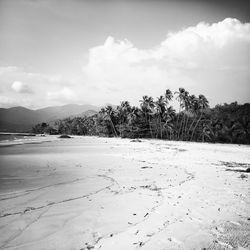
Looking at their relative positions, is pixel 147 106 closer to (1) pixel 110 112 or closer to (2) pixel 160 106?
(2) pixel 160 106

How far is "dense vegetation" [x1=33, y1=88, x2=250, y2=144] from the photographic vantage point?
4769cm

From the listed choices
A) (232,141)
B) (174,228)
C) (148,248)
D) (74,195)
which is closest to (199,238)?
(174,228)

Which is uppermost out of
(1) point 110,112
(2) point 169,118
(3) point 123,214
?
(1) point 110,112

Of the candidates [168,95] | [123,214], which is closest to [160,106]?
[168,95]

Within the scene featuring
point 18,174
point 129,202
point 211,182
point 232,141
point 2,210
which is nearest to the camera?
point 2,210

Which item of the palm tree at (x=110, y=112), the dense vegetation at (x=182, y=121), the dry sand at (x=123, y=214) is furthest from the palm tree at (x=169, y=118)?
the dry sand at (x=123, y=214)

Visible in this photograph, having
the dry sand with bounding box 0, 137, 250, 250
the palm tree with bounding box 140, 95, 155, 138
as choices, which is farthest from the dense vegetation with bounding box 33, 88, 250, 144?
the dry sand with bounding box 0, 137, 250, 250

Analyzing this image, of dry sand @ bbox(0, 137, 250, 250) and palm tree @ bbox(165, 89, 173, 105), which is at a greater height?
palm tree @ bbox(165, 89, 173, 105)

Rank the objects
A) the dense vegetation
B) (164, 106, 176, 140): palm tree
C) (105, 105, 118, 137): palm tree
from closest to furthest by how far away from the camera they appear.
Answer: the dense vegetation
(164, 106, 176, 140): palm tree
(105, 105, 118, 137): palm tree

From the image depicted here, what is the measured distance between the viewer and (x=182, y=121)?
58.2 metres

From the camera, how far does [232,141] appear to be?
45938 mm

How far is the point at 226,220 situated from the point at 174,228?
1480 millimetres

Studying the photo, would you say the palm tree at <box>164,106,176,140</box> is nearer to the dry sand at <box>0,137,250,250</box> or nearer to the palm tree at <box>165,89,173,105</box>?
the palm tree at <box>165,89,173,105</box>

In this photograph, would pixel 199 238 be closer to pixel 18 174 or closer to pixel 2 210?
pixel 2 210
